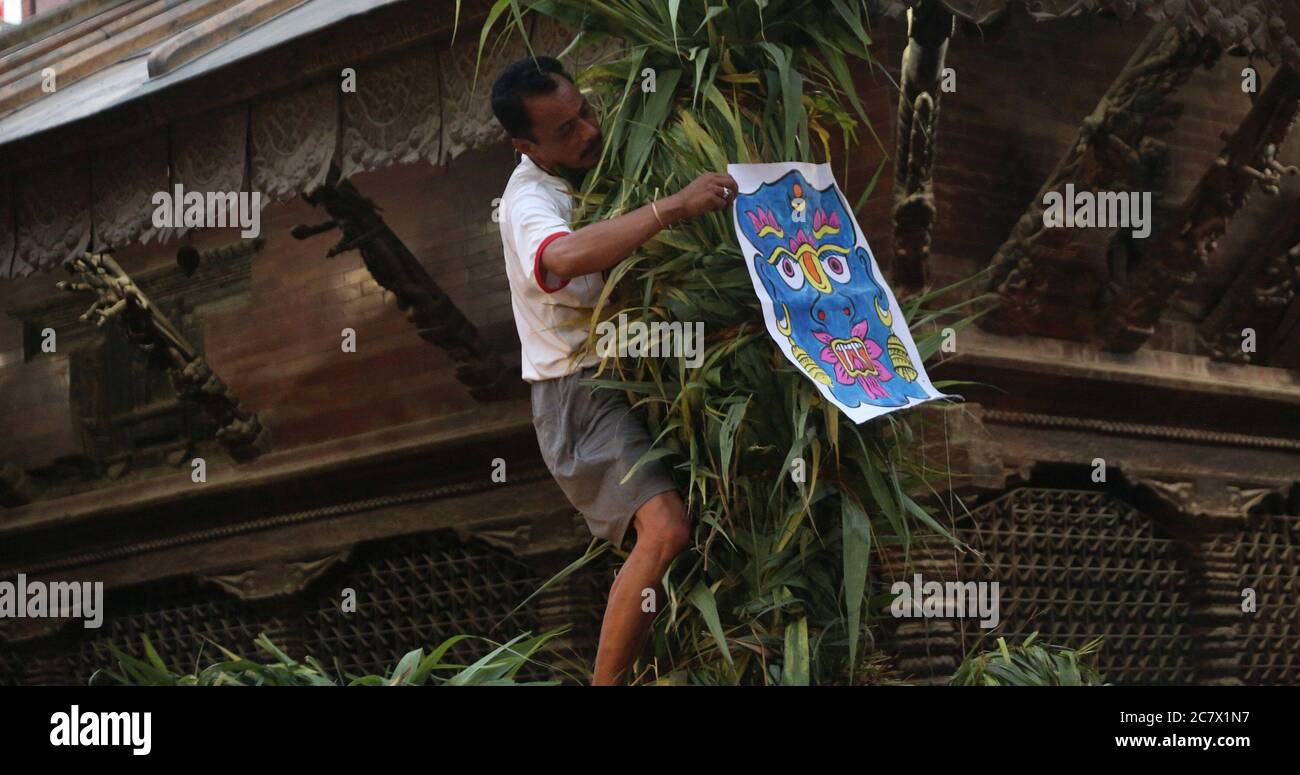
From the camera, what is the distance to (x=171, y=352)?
27.3 feet

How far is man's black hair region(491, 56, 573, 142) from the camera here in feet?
12.4

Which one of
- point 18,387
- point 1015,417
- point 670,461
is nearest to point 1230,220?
point 1015,417

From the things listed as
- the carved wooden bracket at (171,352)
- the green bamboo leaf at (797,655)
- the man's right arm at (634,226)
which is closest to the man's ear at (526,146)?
the man's right arm at (634,226)

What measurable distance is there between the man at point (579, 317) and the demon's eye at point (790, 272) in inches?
9.2

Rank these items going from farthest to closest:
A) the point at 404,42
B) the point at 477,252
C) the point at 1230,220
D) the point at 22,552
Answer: the point at 22,552 → the point at 477,252 → the point at 1230,220 → the point at 404,42

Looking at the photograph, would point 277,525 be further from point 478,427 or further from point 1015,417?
point 1015,417

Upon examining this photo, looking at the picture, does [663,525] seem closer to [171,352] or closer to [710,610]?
[710,610]

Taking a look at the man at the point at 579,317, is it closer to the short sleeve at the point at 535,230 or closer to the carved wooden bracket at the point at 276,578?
the short sleeve at the point at 535,230

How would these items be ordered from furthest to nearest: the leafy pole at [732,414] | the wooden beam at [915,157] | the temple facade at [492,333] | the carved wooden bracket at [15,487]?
the carved wooden bracket at [15,487] → the temple facade at [492,333] → the wooden beam at [915,157] → the leafy pole at [732,414]

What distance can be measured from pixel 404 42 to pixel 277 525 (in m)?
2.76

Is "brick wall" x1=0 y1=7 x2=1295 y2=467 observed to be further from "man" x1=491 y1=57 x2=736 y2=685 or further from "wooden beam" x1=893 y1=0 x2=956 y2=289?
"man" x1=491 y1=57 x2=736 y2=685

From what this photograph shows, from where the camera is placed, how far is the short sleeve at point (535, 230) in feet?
12.1

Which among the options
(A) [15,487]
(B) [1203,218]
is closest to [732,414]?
(B) [1203,218]

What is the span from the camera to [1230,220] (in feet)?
23.5
